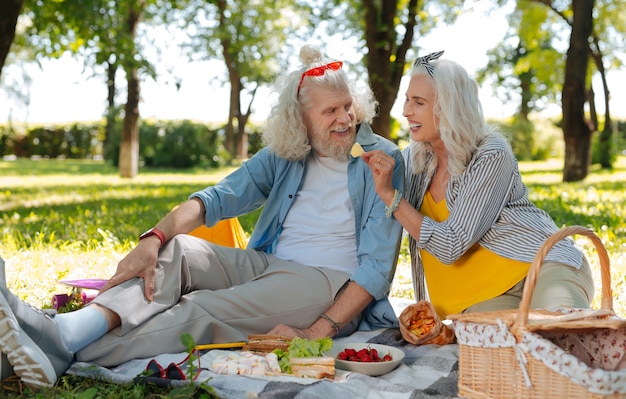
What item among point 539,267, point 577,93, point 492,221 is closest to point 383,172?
point 492,221

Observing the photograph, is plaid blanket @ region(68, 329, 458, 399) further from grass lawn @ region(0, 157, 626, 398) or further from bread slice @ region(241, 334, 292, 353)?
bread slice @ region(241, 334, 292, 353)

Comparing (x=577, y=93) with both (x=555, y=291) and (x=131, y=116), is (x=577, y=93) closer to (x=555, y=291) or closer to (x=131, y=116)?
(x=131, y=116)

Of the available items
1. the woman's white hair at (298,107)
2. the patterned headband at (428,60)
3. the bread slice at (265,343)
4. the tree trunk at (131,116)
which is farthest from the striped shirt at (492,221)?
the tree trunk at (131,116)

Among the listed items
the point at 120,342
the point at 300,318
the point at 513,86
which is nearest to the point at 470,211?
the point at 300,318

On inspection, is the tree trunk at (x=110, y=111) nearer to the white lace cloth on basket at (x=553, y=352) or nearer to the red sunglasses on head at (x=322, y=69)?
the red sunglasses on head at (x=322, y=69)

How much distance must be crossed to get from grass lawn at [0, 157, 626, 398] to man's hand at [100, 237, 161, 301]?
46 cm

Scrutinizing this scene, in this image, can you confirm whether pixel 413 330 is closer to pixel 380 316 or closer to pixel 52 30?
pixel 380 316

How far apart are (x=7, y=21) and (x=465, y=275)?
271 inches

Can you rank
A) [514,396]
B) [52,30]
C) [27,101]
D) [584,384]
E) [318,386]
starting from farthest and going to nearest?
[27,101] < [52,30] < [318,386] < [514,396] < [584,384]

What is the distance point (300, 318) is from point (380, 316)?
0.49 metres

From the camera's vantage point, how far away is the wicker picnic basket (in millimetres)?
2439

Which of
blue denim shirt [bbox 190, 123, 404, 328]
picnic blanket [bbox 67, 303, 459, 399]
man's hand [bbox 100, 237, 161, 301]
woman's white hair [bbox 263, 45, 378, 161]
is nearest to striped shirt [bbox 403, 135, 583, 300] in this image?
blue denim shirt [bbox 190, 123, 404, 328]

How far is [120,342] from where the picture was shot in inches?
128

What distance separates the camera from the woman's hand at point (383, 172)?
3.52 m
